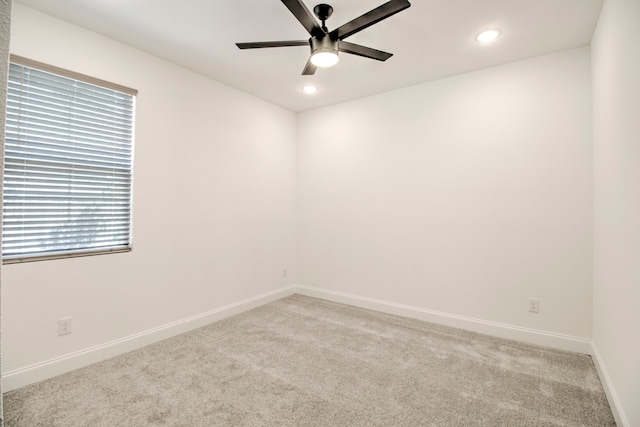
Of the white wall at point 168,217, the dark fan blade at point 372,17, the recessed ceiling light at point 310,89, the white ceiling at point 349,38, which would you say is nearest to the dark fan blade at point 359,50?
the dark fan blade at point 372,17

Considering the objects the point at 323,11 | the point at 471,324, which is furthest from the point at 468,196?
the point at 323,11

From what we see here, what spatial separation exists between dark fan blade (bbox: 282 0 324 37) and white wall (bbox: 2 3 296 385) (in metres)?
1.70

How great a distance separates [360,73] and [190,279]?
2705 millimetres

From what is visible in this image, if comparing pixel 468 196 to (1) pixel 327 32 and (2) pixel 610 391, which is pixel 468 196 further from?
(1) pixel 327 32

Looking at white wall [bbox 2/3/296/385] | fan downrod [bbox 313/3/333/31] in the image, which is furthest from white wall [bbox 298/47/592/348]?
fan downrod [bbox 313/3/333/31]

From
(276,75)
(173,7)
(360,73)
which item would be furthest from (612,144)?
(173,7)

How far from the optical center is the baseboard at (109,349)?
2.31 m

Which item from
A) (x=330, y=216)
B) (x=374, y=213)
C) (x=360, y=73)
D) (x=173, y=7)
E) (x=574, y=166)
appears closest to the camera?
(x=173, y=7)

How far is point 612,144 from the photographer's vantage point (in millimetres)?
2172

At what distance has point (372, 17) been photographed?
2.02 m

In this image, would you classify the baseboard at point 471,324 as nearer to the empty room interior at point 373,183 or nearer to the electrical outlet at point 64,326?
the empty room interior at point 373,183

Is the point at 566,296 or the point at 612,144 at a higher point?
the point at 612,144

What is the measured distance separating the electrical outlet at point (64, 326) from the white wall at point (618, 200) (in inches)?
141

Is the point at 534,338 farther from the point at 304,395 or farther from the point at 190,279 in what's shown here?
the point at 190,279
